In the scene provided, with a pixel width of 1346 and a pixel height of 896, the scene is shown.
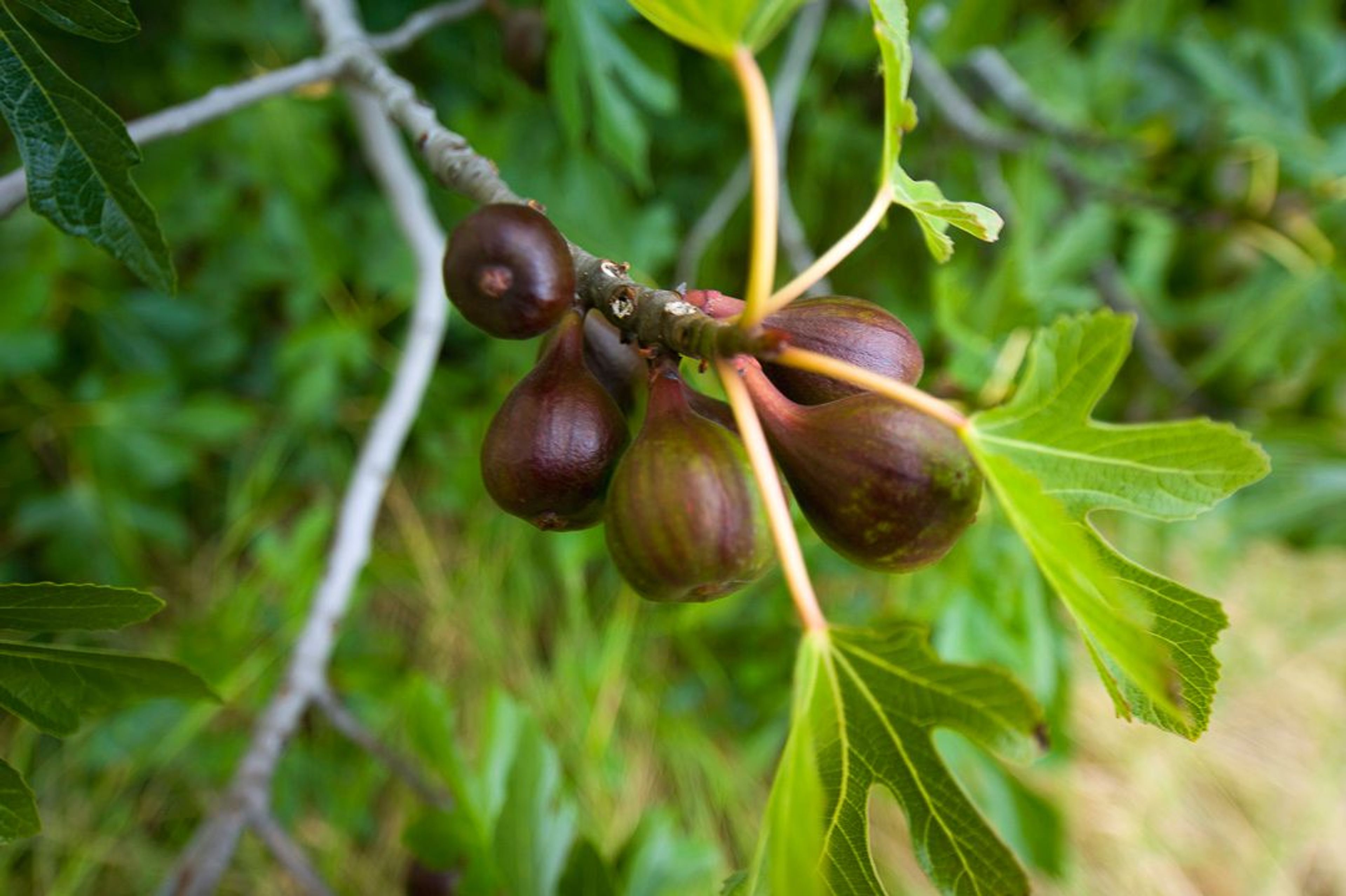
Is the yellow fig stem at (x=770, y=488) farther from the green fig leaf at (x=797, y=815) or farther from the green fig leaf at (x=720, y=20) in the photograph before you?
the green fig leaf at (x=720, y=20)

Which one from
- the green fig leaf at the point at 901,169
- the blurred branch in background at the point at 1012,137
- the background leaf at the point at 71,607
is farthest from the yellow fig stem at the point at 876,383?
the blurred branch in background at the point at 1012,137

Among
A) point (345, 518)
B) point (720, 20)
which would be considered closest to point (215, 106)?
point (345, 518)

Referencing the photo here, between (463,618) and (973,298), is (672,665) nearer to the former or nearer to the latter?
(463,618)

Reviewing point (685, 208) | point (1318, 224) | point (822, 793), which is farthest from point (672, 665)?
point (822, 793)

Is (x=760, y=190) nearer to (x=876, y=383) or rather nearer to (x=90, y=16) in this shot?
(x=876, y=383)

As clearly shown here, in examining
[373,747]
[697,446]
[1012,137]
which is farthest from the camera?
[1012,137]
